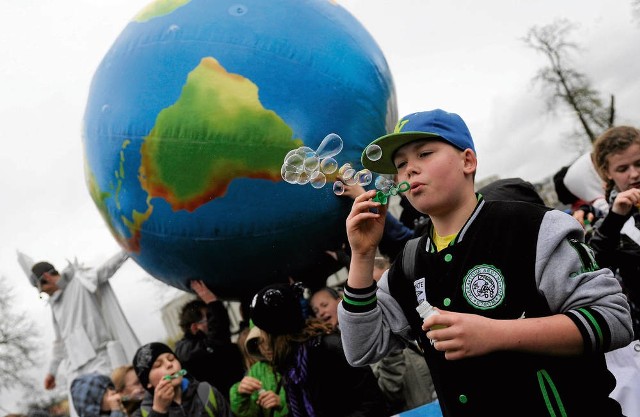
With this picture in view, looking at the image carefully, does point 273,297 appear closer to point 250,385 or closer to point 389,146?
point 250,385

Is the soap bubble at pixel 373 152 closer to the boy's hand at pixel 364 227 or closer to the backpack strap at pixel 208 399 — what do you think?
the boy's hand at pixel 364 227

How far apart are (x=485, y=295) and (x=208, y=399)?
84.4 inches

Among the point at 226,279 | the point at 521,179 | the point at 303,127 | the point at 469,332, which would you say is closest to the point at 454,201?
the point at 469,332

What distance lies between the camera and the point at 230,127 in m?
3.00

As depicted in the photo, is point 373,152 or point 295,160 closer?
point 373,152

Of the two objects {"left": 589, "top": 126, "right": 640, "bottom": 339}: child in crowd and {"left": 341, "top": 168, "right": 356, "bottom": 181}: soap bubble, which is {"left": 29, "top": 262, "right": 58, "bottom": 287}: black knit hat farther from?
{"left": 589, "top": 126, "right": 640, "bottom": 339}: child in crowd

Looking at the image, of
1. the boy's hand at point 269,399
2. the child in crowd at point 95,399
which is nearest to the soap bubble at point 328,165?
the boy's hand at point 269,399

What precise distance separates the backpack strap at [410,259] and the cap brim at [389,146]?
0.25 meters

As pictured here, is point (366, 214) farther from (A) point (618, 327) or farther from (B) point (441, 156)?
(A) point (618, 327)

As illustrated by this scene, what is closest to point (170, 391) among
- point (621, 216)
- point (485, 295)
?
point (485, 295)

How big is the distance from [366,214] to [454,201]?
256 mm

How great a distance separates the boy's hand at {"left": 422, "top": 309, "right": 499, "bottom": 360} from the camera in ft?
3.99

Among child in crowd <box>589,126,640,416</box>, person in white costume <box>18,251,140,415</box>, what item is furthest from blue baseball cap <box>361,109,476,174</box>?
person in white costume <box>18,251,140,415</box>

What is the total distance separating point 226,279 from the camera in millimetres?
3502
